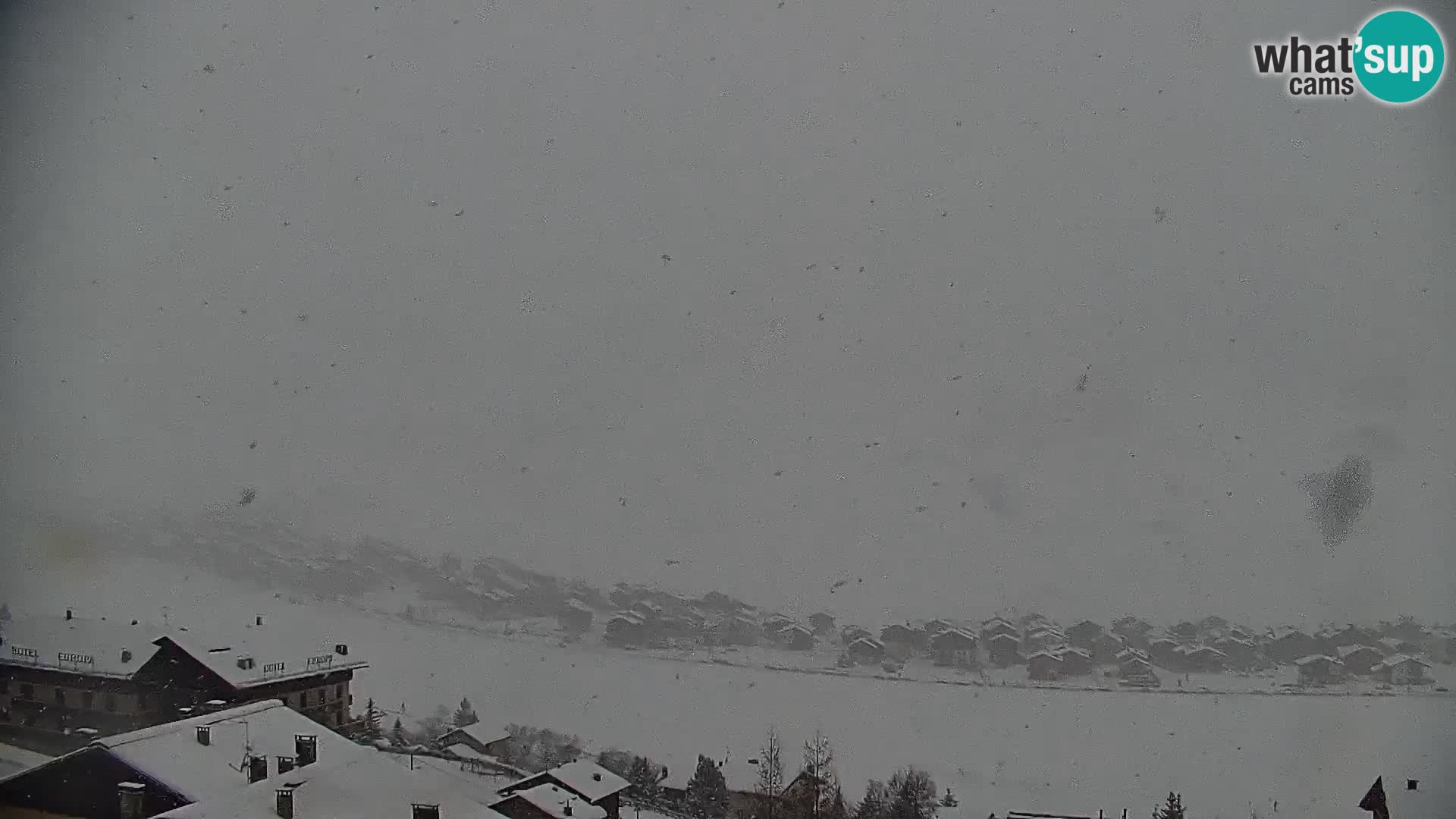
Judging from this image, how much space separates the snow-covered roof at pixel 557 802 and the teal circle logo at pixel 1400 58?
218 centimetres

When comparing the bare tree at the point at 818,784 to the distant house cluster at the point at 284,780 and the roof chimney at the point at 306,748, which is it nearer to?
the distant house cluster at the point at 284,780

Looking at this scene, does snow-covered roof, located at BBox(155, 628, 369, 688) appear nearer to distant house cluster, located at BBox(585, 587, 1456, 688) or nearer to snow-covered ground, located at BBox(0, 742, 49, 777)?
snow-covered ground, located at BBox(0, 742, 49, 777)

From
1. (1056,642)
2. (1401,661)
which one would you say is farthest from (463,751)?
(1401,661)

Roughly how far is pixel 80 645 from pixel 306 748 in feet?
2.04

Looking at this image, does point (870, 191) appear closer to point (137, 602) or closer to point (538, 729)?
point (538, 729)

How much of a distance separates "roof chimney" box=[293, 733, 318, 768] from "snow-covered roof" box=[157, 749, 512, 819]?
0.01m

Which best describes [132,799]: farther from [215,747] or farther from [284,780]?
[284,780]

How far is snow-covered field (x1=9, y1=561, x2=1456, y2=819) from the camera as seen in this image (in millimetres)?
2234

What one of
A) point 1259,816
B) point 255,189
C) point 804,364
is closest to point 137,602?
point 255,189

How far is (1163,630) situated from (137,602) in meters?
2.27

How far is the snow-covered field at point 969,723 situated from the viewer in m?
2.23

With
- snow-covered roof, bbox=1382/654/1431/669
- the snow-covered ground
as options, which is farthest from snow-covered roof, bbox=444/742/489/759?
snow-covered roof, bbox=1382/654/1431/669

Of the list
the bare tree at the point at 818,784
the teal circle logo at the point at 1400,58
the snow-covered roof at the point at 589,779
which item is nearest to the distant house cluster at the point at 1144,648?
the bare tree at the point at 818,784

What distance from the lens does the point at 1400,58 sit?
2252 mm
